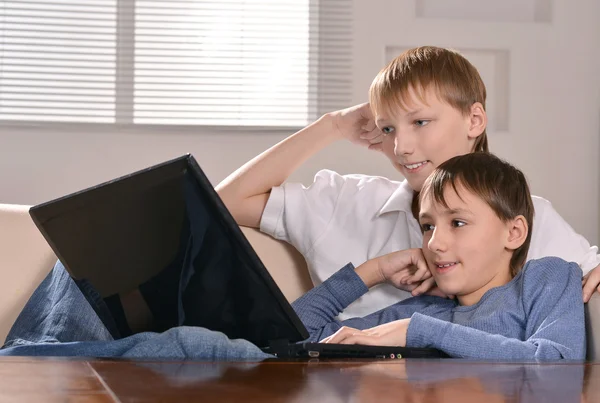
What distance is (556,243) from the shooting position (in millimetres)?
1711

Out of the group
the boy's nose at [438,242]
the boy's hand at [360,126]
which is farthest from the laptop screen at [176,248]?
the boy's hand at [360,126]

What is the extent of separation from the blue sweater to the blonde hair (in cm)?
35

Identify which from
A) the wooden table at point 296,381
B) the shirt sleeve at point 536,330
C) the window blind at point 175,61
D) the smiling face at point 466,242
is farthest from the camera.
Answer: the window blind at point 175,61

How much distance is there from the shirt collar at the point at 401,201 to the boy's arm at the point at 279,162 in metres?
0.17

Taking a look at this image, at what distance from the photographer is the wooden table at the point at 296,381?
583 millimetres

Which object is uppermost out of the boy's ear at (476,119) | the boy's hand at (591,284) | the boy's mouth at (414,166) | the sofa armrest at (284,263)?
the boy's ear at (476,119)

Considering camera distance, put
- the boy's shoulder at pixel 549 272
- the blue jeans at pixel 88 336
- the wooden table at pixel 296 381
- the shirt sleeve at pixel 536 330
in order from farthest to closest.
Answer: the boy's shoulder at pixel 549 272 → the shirt sleeve at pixel 536 330 → the blue jeans at pixel 88 336 → the wooden table at pixel 296 381

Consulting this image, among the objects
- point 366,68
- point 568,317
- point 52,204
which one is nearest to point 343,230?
point 568,317

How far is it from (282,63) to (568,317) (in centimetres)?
182

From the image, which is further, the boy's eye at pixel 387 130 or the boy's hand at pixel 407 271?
the boy's eye at pixel 387 130

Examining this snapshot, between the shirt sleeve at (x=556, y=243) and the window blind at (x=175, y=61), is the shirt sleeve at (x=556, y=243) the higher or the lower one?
the lower one

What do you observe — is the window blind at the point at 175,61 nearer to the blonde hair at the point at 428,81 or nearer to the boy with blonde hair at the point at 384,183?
the boy with blonde hair at the point at 384,183

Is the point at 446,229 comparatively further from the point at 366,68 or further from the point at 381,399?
the point at 366,68

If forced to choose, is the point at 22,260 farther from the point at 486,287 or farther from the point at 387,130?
the point at 486,287
